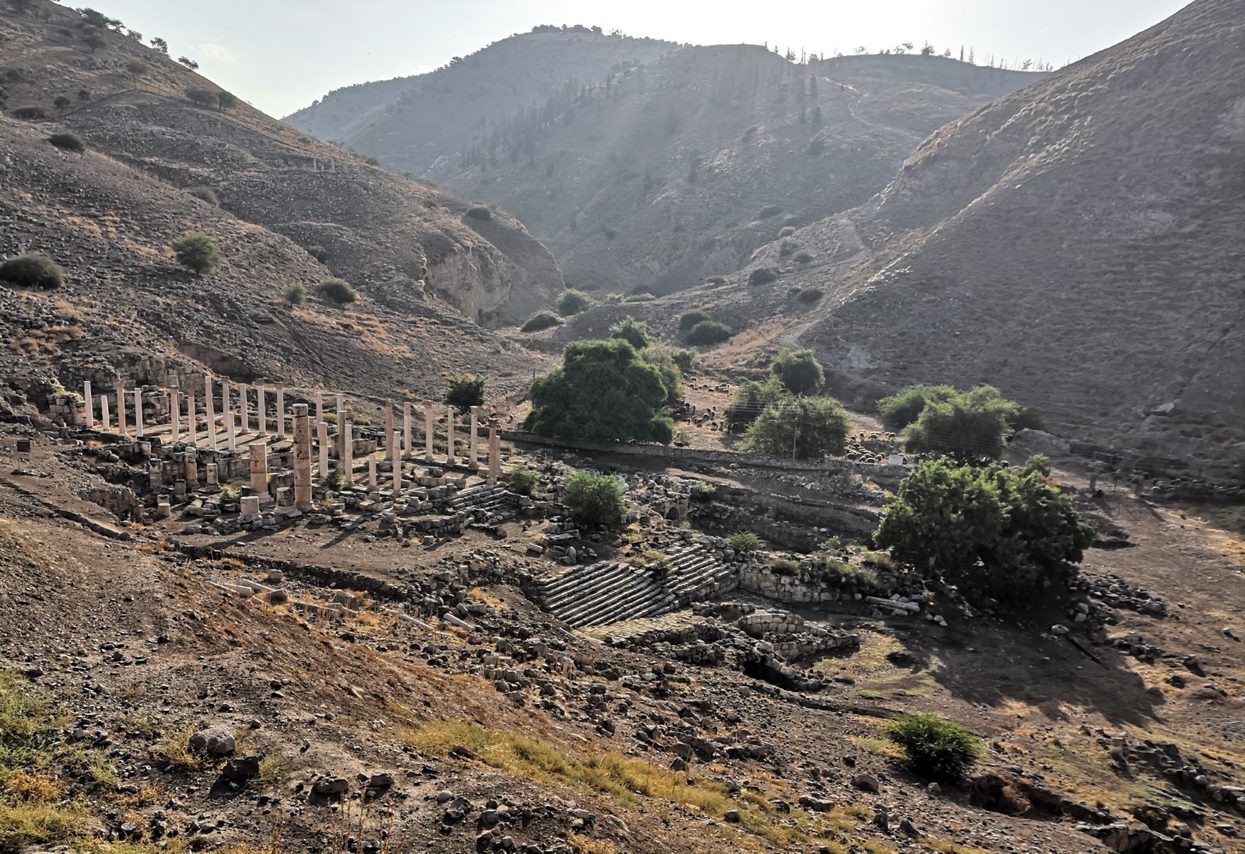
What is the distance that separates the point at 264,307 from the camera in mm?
42750

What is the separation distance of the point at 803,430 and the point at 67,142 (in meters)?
46.1

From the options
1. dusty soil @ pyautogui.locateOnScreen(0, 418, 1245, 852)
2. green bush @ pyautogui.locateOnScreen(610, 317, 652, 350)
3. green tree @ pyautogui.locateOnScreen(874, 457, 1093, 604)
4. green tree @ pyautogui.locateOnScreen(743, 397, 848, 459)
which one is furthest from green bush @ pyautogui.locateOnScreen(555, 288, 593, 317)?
dusty soil @ pyautogui.locateOnScreen(0, 418, 1245, 852)

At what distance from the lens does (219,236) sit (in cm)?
4947

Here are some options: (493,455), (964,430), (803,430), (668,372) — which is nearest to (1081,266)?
(964,430)

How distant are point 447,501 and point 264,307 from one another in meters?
23.5

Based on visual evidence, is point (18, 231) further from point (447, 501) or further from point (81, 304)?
point (447, 501)

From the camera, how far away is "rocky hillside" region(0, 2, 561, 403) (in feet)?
122

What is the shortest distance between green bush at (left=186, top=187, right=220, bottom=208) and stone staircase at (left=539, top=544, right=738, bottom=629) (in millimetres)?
43938

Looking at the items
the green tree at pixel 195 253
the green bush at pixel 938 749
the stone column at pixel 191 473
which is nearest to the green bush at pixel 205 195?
the green tree at pixel 195 253

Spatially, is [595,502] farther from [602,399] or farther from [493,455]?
[602,399]

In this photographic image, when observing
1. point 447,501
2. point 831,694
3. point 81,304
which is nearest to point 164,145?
point 81,304

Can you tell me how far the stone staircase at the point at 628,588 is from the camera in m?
20.4

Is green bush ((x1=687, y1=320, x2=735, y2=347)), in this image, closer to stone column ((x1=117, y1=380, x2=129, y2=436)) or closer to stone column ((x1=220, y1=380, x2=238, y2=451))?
stone column ((x1=220, y1=380, x2=238, y2=451))

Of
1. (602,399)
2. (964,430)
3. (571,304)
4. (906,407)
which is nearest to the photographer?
(602,399)
